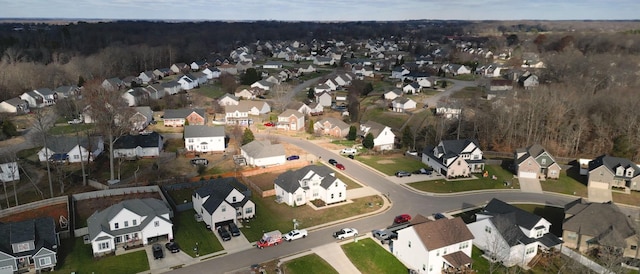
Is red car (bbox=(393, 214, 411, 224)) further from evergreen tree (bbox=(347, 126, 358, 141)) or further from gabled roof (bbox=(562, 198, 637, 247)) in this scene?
Result: evergreen tree (bbox=(347, 126, 358, 141))

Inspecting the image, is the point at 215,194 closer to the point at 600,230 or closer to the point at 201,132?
the point at 201,132

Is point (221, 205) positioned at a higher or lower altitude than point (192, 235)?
higher

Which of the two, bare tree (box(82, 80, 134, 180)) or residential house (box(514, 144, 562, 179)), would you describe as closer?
bare tree (box(82, 80, 134, 180))

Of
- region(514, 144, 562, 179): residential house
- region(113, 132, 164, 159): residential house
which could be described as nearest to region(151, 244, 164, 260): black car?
region(113, 132, 164, 159): residential house

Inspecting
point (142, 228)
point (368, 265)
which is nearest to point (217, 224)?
point (142, 228)

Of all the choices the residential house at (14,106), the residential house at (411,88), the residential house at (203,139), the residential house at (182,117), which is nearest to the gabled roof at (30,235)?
the residential house at (203,139)

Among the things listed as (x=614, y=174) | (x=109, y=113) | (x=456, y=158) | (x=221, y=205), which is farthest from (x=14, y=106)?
(x=614, y=174)
